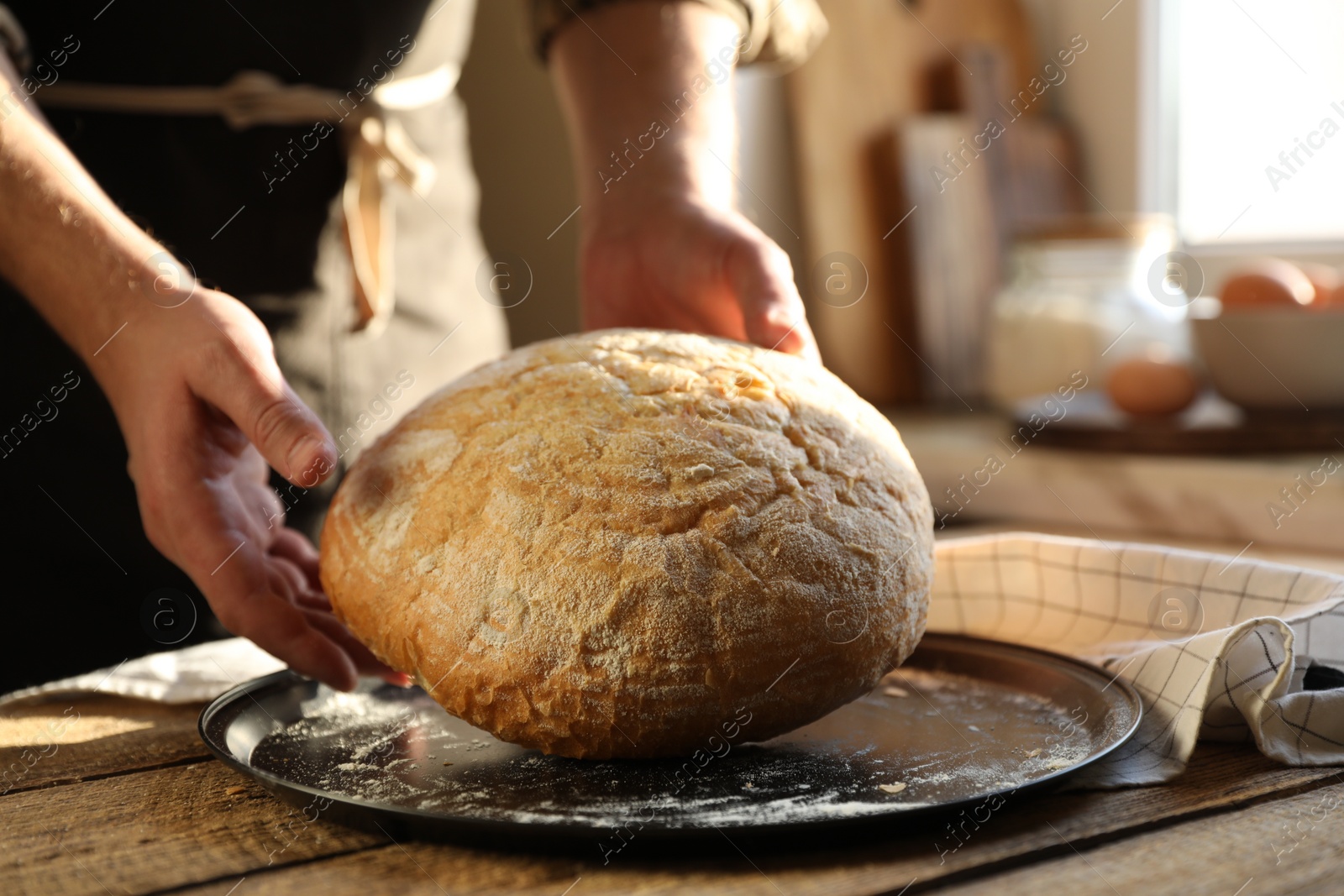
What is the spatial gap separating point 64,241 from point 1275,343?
174 cm

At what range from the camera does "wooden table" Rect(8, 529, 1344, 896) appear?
25.5 inches

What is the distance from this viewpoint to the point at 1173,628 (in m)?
1.05

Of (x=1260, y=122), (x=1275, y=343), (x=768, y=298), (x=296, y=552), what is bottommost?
(x=296, y=552)

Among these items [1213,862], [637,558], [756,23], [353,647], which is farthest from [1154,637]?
[756,23]

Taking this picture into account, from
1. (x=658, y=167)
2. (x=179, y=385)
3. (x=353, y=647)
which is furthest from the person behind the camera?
(x=658, y=167)

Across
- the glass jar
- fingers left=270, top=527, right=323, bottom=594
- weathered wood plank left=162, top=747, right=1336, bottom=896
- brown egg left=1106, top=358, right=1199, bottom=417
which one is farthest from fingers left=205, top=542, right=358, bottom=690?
the glass jar

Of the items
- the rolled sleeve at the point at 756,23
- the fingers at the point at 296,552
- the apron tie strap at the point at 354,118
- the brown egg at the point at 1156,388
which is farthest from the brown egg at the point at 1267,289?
the fingers at the point at 296,552

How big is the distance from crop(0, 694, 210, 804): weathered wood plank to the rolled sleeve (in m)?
0.98

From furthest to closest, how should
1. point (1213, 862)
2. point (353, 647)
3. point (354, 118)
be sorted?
point (354, 118), point (353, 647), point (1213, 862)

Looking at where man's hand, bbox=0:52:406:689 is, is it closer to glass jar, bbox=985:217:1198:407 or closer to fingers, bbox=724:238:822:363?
fingers, bbox=724:238:822:363

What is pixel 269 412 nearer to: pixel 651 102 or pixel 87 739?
pixel 87 739

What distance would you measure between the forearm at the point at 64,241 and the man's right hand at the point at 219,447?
40mm

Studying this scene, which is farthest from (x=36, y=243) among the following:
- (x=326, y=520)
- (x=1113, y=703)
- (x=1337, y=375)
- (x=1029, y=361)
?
(x=1029, y=361)

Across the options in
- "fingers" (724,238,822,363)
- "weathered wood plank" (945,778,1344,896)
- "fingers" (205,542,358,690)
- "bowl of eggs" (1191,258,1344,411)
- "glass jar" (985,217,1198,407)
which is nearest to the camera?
"weathered wood plank" (945,778,1344,896)
